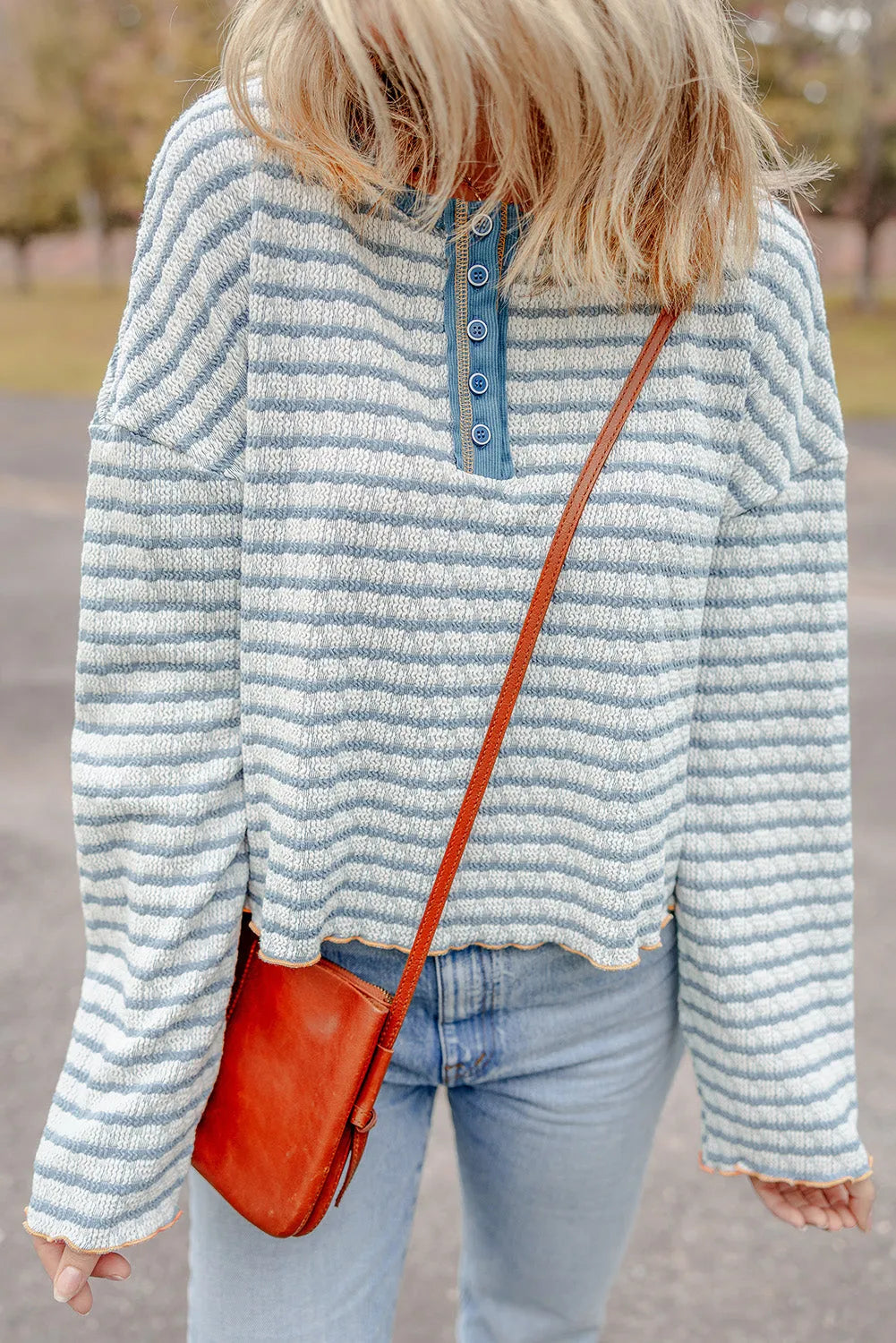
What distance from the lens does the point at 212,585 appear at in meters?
1.05

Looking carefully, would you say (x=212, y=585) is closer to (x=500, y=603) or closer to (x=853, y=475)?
(x=500, y=603)

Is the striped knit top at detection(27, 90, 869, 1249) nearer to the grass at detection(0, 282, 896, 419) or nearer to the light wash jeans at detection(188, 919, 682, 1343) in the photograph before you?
the light wash jeans at detection(188, 919, 682, 1343)

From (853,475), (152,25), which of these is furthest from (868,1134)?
(152,25)

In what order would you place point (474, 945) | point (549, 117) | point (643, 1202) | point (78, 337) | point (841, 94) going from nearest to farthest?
point (549, 117) < point (474, 945) < point (643, 1202) < point (841, 94) < point (78, 337)

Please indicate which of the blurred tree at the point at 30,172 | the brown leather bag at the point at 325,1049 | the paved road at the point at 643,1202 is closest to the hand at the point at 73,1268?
the brown leather bag at the point at 325,1049

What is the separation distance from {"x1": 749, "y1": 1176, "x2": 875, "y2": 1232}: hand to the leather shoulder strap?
52 centimetres

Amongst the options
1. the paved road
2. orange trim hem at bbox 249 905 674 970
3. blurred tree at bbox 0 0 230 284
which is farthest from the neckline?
blurred tree at bbox 0 0 230 284

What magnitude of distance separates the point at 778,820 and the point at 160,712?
66cm

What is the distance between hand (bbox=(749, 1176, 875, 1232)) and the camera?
127 centimetres

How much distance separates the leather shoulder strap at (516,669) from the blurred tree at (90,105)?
1082 cm

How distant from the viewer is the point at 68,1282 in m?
1.06

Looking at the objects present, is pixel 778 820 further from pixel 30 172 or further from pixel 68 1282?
pixel 30 172

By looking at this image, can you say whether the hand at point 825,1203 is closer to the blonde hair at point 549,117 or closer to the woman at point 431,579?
the woman at point 431,579

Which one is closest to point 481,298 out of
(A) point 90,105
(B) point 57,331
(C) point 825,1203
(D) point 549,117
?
(D) point 549,117
